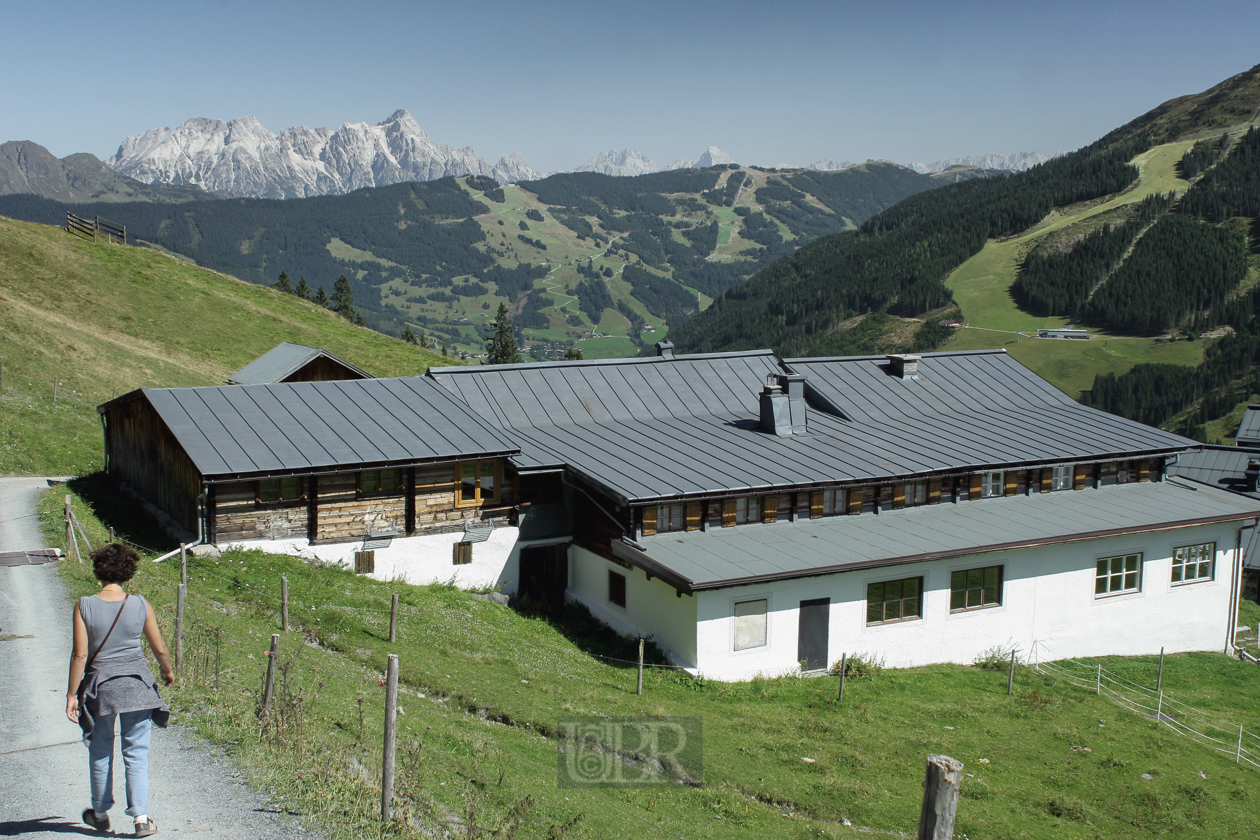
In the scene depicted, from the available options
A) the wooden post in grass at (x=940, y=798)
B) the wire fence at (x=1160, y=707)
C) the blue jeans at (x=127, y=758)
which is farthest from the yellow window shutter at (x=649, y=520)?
the wooden post in grass at (x=940, y=798)

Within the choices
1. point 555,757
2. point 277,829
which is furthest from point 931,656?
point 277,829

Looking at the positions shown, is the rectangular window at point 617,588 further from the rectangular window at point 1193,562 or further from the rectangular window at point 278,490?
the rectangular window at point 1193,562

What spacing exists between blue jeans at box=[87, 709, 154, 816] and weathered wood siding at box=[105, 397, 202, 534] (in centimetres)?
1929

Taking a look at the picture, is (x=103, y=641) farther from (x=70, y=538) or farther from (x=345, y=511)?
(x=345, y=511)

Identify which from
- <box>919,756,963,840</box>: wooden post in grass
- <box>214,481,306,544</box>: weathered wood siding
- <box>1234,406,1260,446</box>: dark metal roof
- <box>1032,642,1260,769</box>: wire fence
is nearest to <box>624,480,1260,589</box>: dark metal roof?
<box>1032,642,1260,769</box>: wire fence

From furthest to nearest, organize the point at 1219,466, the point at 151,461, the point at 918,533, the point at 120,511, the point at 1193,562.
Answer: the point at 1219,466 < the point at 1193,562 < the point at 120,511 < the point at 151,461 < the point at 918,533

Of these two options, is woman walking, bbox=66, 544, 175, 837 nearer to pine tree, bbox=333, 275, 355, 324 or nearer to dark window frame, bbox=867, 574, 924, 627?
dark window frame, bbox=867, 574, 924, 627

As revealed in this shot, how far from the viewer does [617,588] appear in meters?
30.4

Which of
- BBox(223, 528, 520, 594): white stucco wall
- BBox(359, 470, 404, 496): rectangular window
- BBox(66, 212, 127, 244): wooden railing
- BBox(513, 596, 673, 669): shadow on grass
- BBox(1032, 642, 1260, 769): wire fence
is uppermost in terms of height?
BBox(66, 212, 127, 244): wooden railing

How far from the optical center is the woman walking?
9242 mm

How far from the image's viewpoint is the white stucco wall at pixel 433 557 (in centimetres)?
2883

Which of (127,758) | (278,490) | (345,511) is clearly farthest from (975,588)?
(127,758)

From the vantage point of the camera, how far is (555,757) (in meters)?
17.3

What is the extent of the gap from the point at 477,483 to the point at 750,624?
10.8m
